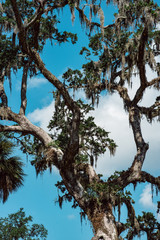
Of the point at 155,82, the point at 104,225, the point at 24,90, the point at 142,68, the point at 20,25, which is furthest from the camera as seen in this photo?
the point at 24,90

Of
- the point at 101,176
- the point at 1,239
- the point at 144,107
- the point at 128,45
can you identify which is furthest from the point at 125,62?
the point at 1,239

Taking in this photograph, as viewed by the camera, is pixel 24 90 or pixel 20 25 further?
pixel 24 90

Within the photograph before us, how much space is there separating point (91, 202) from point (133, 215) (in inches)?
75.2

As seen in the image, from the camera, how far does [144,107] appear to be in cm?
1156

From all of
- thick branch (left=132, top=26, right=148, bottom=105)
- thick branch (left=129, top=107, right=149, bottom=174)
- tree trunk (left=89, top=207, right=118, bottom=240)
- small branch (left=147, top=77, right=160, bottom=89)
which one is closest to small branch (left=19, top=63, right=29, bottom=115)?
thick branch (left=129, top=107, right=149, bottom=174)

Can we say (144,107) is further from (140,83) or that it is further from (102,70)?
(102,70)

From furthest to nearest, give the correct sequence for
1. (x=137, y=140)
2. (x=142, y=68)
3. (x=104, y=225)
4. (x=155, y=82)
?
(x=155, y=82) < (x=137, y=140) < (x=142, y=68) < (x=104, y=225)

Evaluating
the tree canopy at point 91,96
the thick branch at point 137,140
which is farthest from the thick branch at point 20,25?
the thick branch at point 137,140

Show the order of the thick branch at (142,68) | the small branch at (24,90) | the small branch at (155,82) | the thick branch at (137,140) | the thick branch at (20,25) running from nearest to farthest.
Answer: the thick branch at (20,25) < the thick branch at (142,68) < the thick branch at (137,140) < the small branch at (24,90) < the small branch at (155,82)

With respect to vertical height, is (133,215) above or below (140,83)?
below

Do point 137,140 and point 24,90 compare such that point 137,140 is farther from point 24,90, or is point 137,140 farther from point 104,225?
point 24,90

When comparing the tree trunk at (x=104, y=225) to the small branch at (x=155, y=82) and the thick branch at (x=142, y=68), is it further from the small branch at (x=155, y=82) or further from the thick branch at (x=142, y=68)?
the small branch at (x=155, y=82)

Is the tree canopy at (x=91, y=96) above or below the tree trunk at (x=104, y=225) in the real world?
above

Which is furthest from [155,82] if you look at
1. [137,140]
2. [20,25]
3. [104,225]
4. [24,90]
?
[104,225]
